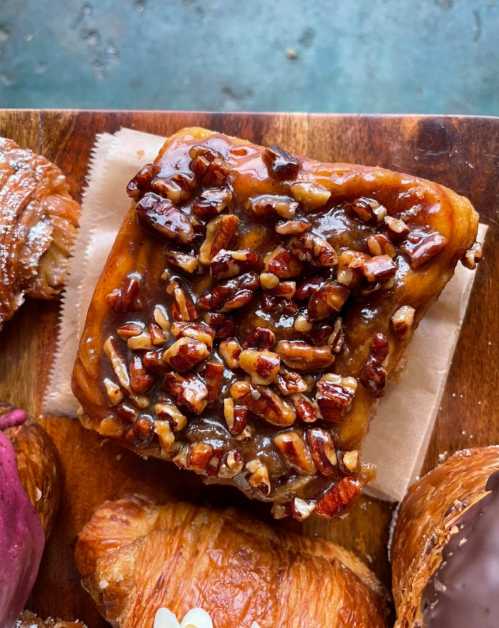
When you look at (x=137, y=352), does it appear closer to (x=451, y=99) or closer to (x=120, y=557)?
(x=120, y=557)

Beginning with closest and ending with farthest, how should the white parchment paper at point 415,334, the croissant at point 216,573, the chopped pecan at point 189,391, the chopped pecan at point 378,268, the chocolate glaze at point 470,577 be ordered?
the chocolate glaze at point 470,577 < the chopped pecan at point 378,268 < the chopped pecan at point 189,391 < the croissant at point 216,573 < the white parchment paper at point 415,334

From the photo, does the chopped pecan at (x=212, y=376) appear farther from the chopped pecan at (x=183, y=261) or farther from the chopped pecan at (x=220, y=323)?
the chopped pecan at (x=183, y=261)

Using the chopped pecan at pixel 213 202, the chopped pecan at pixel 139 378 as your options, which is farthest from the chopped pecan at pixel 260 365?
the chopped pecan at pixel 213 202

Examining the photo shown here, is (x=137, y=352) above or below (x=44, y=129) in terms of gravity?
below

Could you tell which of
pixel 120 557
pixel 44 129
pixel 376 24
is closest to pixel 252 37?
pixel 376 24

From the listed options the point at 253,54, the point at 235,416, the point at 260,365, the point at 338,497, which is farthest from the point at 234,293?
the point at 253,54

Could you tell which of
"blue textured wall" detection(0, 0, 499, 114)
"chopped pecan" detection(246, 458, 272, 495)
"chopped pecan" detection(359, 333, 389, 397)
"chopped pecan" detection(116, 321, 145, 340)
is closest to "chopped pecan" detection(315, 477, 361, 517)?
"chopped pecan" detection(246, 458, 272, 495)

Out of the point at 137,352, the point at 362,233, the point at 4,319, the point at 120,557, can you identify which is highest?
the point at 362,233
